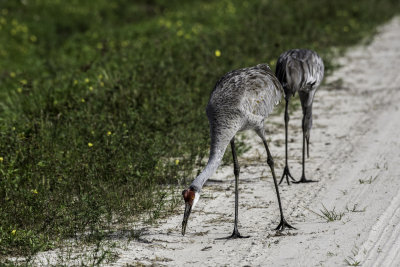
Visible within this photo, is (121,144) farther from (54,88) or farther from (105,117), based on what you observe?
(54,88)

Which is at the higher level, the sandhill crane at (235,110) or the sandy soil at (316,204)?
the sandhill crane at (235,110)

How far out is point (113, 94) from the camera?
336 inches

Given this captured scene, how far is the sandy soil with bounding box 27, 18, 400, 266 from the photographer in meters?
5.09

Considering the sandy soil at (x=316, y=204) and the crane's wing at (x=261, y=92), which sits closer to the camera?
the sandy soil at (x=316, y=204)

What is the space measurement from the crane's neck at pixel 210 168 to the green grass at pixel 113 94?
3.03 ft

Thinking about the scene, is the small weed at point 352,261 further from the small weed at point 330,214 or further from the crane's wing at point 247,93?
the crane's wing at point 247,93

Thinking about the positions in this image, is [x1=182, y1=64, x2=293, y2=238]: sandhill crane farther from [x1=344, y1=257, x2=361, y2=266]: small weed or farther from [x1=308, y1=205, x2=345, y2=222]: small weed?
[x1=344, y1=257, x2=361, y2=266]: small weed

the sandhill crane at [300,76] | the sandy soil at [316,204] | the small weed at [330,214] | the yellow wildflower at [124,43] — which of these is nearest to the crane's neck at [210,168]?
the sandy soil at [316,204]

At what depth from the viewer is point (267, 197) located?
6488mm

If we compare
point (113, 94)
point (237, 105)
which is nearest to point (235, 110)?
point (237, 105)

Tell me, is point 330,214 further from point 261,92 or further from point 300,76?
point 300,76

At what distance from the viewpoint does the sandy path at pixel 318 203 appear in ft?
16.7

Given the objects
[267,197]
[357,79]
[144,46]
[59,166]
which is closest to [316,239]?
[267,197]

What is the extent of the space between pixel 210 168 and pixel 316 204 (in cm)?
148
